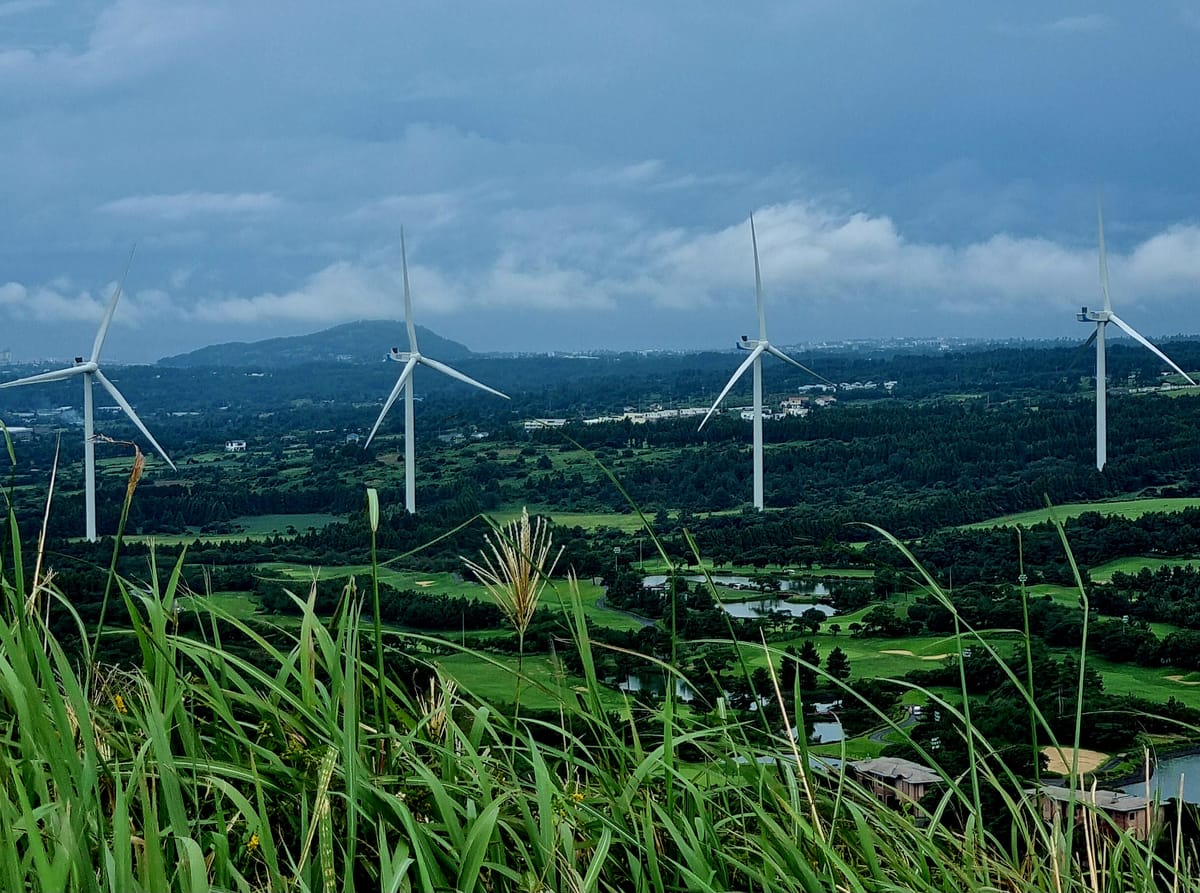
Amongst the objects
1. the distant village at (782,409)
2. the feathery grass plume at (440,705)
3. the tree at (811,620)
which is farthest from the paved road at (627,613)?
the distant village at (782,409)

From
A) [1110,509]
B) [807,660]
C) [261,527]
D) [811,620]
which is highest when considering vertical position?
[807,660]

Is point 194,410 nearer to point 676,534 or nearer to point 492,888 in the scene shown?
point 676,534

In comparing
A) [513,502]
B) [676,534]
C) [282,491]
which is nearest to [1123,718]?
[676,534]

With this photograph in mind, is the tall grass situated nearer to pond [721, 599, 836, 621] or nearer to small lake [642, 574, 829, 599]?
pond [721, 599, 836, 621]

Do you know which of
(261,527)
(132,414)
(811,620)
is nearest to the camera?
(132,414)

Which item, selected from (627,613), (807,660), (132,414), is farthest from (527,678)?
(627,613)

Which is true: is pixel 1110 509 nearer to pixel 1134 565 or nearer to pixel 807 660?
pixel 1134 565
